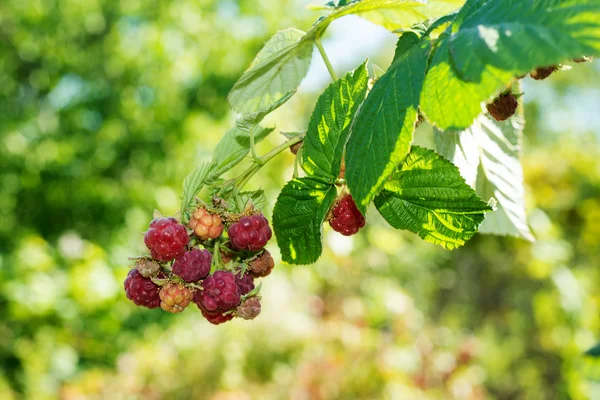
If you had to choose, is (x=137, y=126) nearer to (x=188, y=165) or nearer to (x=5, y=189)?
(x=188, y=165)

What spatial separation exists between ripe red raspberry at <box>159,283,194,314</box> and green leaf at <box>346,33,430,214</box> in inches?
7.9

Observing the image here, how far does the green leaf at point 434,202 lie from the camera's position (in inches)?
17.8

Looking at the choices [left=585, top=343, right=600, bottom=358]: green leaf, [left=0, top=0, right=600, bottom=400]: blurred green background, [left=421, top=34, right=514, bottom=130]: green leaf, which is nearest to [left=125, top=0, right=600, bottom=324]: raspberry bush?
[left=421, top=34, right=514, bottom=130]: green leaf

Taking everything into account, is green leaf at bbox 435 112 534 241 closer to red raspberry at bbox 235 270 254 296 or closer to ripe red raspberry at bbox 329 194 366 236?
ripe red raspberry at bbox 329 194 366 236

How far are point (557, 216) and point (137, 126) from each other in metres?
2.85

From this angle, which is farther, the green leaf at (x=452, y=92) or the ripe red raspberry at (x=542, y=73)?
the ripe red raspberry at (x=542, y=73)

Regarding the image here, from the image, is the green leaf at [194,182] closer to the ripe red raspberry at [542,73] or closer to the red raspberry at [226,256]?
the red raspberry at [226,256]

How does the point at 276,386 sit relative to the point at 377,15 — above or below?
below

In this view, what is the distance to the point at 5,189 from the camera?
3.62 metres

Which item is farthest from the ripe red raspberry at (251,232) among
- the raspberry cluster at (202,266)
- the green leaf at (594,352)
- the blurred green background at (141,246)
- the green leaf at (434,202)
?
the blurred green background at (141,246)

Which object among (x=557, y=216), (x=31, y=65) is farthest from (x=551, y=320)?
(x=31, y=65)

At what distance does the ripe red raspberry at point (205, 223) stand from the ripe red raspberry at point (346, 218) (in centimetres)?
11

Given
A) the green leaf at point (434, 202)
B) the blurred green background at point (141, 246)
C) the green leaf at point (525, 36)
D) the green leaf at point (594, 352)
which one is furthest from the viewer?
the blurred green background at point (141, 246)

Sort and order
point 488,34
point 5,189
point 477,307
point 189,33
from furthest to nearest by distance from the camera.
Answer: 1. point 477,307
2. point 189,33
3. point 5,189
4. point 488,34
